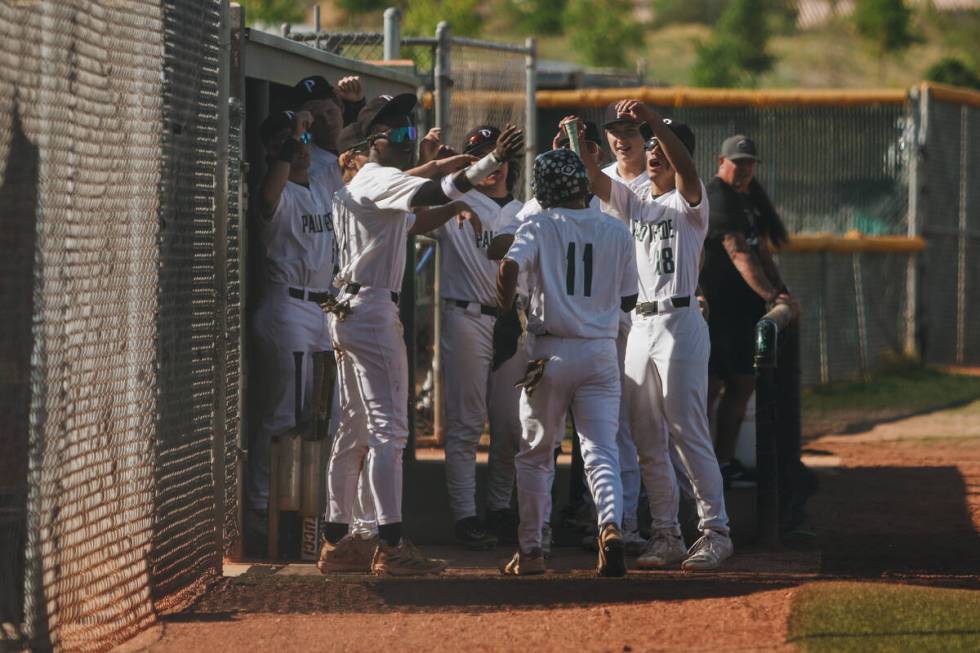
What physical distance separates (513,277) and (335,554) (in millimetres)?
1503

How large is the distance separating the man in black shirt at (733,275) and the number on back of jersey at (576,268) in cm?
226

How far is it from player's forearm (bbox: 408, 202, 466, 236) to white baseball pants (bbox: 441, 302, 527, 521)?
91 centimetres

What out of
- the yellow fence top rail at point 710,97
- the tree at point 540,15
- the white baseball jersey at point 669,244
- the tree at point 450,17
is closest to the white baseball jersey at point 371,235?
the white baseball jersey at point 669,244

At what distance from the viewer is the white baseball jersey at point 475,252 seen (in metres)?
8.41

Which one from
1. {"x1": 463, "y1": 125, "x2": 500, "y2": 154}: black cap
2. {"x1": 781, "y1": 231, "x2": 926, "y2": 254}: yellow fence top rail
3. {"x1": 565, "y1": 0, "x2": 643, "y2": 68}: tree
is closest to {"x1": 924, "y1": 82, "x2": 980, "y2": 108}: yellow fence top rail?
{"x1": 781, "y1": 231, "x2": 926, "y2": 254}: yellow fence top rail

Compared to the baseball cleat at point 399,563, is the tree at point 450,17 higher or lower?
higher

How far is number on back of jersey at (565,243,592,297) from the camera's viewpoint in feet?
22.5

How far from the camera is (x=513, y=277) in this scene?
674 cm

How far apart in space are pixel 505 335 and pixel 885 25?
169 ft

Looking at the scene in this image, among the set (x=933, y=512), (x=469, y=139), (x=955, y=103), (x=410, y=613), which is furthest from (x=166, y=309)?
(x=955, y=103)

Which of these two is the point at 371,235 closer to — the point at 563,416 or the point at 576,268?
the point at 576,268

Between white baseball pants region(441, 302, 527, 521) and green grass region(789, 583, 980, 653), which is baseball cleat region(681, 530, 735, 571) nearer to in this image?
green grass region(789, 583, 980, 653)

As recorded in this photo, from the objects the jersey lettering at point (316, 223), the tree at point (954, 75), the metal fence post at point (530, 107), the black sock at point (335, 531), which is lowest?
the black sock at point (335, 531)

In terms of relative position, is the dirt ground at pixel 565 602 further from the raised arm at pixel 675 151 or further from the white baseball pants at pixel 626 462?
the raised arm at pixel 675 151
